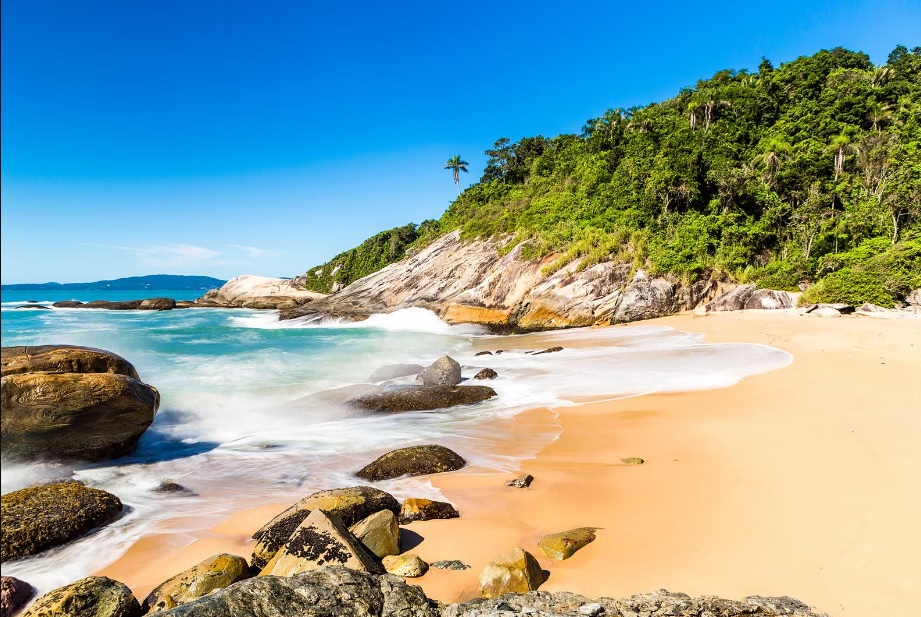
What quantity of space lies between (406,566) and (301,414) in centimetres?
695

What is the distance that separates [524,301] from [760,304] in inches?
449

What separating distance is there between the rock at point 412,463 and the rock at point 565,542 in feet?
7.89

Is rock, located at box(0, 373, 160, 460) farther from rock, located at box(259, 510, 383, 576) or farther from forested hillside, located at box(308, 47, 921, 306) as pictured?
forested hillside, located at box(308, 47, 921, 306)

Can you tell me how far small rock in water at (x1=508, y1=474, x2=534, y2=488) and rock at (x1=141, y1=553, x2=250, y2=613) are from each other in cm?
325

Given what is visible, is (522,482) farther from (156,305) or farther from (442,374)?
(156,305)

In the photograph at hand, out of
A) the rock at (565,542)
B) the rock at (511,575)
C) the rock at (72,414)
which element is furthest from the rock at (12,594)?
the rock at (565,542)

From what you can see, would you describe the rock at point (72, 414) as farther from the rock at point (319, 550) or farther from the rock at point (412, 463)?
the rock at point (319, 550)

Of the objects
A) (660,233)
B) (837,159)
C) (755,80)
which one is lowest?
(660,233)

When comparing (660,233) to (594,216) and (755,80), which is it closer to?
(594,216)

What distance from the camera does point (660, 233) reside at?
85.3 ft

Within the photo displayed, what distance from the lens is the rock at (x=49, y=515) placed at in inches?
183

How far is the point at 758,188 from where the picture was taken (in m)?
26.0

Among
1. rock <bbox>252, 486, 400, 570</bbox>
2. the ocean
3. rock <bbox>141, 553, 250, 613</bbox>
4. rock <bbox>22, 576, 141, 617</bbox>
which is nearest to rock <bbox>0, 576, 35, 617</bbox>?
the ocean

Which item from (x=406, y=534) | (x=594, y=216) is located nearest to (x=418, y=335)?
(x=594, y=216)
